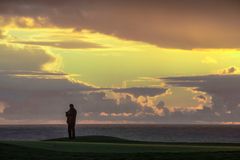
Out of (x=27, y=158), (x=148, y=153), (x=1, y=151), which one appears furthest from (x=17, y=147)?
(x=148, y=153)

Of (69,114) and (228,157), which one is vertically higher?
(69,114)

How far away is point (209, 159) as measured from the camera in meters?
31.8

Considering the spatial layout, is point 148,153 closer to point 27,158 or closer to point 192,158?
point 192,158

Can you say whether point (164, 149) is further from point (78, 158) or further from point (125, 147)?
point (78, 158)

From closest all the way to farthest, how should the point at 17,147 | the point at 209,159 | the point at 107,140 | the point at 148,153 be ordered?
the point at 209,159, the point at 148,153, the point at 17,147, the point at 107,140

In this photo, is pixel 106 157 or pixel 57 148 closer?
pixel 106 157

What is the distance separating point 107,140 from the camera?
1944 inches

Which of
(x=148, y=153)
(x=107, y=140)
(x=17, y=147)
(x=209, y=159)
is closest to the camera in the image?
(x=209, y=159)

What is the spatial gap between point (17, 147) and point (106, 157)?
21.6ft

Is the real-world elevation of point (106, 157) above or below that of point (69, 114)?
below

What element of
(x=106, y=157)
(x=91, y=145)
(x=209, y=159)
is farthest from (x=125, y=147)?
(x=209, y=159)

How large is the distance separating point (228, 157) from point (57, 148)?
35.5 feet

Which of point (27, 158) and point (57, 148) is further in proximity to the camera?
point (57, 148)

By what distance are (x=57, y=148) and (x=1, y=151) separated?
159 inches
